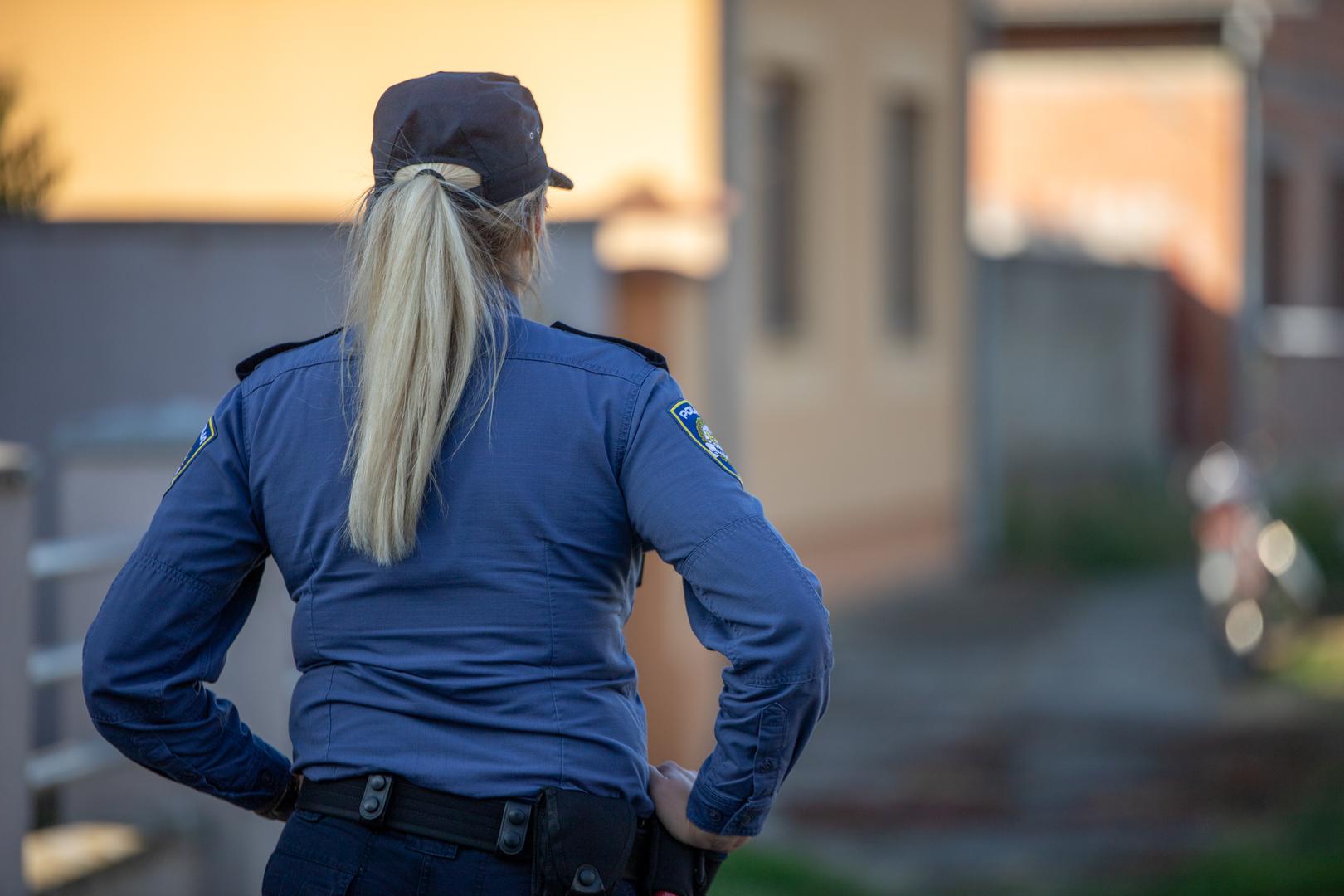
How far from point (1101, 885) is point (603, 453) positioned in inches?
161

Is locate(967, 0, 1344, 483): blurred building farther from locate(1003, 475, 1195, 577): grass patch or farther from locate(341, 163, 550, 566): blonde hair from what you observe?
locate(341, 163, 550, 566): blonde hair

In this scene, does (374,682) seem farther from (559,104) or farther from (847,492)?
(847,492)

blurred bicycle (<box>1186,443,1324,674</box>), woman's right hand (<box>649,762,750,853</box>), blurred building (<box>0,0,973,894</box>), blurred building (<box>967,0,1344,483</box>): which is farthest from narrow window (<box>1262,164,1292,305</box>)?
woman's right hand (<box>649,762,750,853</box>)

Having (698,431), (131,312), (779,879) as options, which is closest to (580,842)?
(698,431)

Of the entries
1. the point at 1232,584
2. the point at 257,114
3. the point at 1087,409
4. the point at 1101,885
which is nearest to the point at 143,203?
the point at 257,114

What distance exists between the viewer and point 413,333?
1.86 metres

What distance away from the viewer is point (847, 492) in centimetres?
1218

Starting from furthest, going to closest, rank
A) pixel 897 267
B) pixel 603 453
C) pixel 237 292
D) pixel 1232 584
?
1. pixel 897 267
2. pixel 1232 584
3. pixel 237 292
4. pixel 603 453

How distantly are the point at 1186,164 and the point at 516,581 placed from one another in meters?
15.8

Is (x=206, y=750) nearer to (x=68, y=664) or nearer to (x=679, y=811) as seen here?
(x=679, y=811)

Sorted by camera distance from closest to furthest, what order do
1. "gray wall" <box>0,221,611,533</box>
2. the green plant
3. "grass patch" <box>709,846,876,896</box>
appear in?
"grass patch" <box>709,846,876,896</box> < "gray wall" <box>0,221,611,533</box> < the green plant

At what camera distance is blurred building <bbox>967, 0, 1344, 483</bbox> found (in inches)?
635

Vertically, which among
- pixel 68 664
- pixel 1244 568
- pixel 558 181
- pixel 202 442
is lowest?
pixel 1244 568

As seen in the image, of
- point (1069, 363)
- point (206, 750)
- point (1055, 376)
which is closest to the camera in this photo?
point (206, 750)
